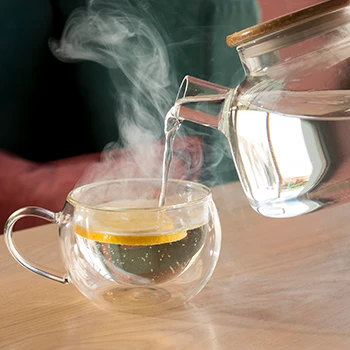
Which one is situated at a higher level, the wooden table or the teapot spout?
the teapot spout

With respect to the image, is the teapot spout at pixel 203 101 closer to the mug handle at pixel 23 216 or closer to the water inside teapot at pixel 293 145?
the water inside teapot at pixel 293 145

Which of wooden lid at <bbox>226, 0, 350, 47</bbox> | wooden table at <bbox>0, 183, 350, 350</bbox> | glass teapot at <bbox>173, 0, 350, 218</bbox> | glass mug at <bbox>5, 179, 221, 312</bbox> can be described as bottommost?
wooden table at <bbox>0, 183, 350, 350</bbox>

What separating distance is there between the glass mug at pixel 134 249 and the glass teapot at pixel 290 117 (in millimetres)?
65

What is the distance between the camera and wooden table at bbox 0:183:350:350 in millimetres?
452

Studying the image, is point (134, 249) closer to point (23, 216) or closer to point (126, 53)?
point (23, 216)

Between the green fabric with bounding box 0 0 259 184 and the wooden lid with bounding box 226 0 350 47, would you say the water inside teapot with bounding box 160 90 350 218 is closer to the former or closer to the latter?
the wooden lid with bounding box 226 0 350 47

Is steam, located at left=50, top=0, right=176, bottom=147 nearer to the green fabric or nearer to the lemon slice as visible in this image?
the green fabric

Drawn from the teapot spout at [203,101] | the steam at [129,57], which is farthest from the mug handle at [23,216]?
the steam at [129,57]

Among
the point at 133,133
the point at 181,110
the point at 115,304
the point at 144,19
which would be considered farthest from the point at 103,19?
the point at 115,304

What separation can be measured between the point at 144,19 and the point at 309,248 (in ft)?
4.33

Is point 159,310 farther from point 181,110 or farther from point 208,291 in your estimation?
point 181,110

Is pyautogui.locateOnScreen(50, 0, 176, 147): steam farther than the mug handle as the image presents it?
Yes

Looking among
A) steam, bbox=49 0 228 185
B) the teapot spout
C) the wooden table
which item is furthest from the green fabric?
the teapot spout

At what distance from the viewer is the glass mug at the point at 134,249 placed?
0.48 metres
